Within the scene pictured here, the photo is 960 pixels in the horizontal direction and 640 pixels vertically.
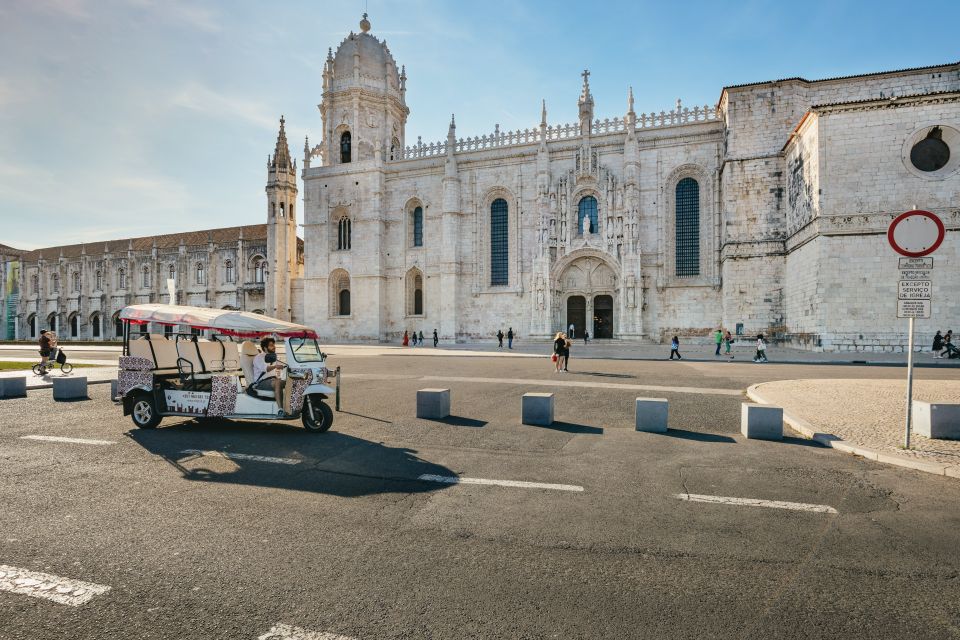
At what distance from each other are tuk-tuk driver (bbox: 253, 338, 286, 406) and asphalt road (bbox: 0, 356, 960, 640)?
2.58ft

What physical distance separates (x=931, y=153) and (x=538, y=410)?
1023 inches

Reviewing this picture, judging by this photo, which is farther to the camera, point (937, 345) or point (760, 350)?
point (937, 345)

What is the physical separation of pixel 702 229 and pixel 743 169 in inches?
170

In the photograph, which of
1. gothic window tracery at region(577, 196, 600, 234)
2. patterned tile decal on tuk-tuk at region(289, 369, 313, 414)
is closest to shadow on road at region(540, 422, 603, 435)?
patterned tile decal on tuk-tuk at region(289, 369, 313, 414)

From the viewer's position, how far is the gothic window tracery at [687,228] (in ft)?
105

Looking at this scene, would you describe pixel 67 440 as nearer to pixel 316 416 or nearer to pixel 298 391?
pixel 298 391

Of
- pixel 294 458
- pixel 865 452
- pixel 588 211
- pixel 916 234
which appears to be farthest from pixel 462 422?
pixel 588 211

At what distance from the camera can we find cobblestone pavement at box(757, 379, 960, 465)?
6.46 m

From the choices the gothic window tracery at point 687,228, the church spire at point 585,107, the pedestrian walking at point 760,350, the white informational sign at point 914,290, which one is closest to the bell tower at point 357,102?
the church spire at point 585,107

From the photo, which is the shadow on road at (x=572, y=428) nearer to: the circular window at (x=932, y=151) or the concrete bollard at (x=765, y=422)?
the concrete bollard at (x=765, y=422)

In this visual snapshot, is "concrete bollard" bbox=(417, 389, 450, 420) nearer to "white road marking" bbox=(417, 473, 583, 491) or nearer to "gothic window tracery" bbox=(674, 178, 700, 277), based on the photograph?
"white road marking" bbox=(417, 473, 583, 491)

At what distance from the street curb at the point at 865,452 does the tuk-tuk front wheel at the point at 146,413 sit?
1026 cm

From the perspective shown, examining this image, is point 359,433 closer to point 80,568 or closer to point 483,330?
point 80,568

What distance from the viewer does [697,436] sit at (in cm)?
743
